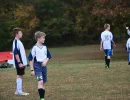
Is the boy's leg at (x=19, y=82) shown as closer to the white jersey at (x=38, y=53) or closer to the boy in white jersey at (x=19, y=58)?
the boy in white jersey at (x=19, y=58)

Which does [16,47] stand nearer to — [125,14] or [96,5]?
[125,14]

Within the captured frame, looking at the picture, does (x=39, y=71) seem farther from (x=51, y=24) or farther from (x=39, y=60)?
(x=51, y=24)

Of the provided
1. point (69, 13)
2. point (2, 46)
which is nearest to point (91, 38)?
point (69, 13)

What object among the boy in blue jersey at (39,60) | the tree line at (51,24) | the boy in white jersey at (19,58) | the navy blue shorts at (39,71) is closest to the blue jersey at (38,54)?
the boy in blue jersey at (39,60)

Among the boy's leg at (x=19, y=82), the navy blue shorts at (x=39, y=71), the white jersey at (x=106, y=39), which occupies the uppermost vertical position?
the white jersey at (x=106, y=39)

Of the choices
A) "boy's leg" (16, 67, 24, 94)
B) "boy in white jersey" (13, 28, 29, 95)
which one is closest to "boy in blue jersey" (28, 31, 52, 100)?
"boy in white jersey" (13, 28, 29, 95)

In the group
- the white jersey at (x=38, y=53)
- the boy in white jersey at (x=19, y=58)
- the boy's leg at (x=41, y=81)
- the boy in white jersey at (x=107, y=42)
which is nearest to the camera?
the boy's leg at (x=41, y=81)

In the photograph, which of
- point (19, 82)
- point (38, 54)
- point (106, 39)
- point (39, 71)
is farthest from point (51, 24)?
point (39, 71)

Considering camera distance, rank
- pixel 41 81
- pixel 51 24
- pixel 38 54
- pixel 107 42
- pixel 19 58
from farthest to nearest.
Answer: pixel 51 24
pixel 107 42
pixel 19 58
pixel 38 54
pixel 41 81

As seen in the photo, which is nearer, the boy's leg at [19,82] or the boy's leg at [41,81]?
the boy's leg at [41,81]

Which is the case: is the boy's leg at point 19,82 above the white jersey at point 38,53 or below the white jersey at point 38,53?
below

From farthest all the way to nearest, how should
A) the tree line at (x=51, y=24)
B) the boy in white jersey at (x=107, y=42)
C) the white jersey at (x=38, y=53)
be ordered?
the tree line at (x=51, y=24)
the boy in white jersey at (x=107, y=42)
the white jersey at (x=38, y=53)

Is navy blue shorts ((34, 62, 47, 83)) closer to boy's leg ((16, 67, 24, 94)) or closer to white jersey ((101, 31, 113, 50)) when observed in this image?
boy's leg ((16, 67, 24, 94))

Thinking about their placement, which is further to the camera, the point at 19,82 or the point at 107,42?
the point at 107,42
